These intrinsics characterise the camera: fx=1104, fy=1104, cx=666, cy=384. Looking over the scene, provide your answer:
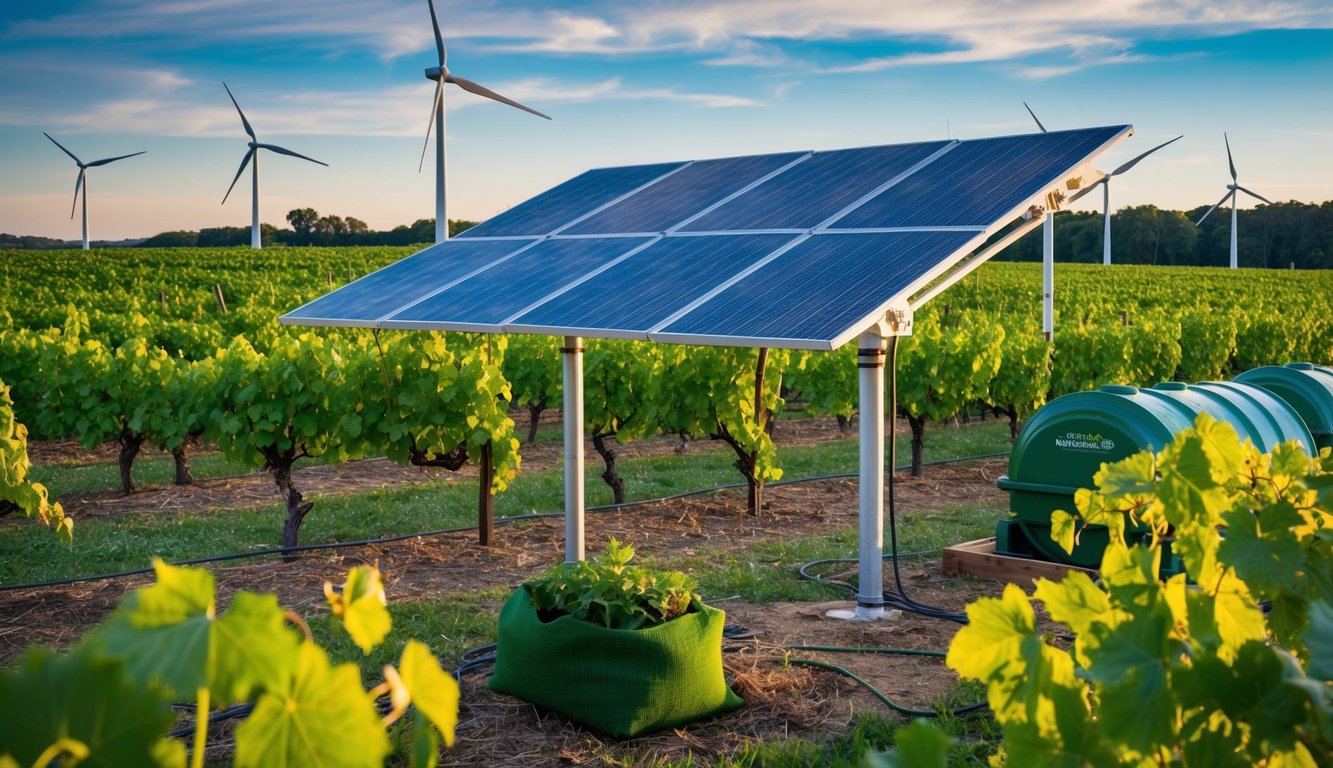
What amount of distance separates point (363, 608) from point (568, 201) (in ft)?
34.3

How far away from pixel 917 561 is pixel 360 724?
9.10m

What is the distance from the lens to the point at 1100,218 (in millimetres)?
98312

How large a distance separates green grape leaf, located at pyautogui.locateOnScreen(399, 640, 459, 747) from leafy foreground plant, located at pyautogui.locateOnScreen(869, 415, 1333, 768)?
460mm

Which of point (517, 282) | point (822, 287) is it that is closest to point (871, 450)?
point (822, 287)

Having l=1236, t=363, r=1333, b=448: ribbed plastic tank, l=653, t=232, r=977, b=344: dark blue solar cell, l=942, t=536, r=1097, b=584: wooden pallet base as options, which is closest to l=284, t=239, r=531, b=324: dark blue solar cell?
l=653, t=232, r=977, b=344: dark blue solar cell

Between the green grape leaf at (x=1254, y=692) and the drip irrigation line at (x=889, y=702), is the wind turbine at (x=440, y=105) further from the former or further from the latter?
the green grape leaf at (x=1254, y=692)

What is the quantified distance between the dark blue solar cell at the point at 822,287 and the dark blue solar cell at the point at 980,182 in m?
0.27

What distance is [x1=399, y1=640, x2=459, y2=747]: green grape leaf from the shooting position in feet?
3.50

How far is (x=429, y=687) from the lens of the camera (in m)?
1.09

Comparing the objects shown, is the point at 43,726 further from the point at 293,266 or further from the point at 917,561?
the point at 293,266

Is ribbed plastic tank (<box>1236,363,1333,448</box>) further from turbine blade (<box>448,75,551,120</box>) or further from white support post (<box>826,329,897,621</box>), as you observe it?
turbine blade (<box>448,75,551,120</box>)

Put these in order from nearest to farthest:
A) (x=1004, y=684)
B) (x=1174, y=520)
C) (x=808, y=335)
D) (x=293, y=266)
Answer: (x=1004, y=684) → (x=1174, y=520) → (x=808, y=335) → (x=293, y=266)

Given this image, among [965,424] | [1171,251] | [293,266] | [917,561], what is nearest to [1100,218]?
[1171,251]

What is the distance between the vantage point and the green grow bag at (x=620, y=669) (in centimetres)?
546
